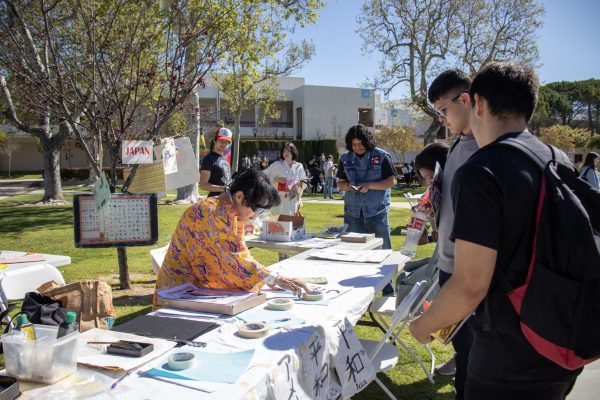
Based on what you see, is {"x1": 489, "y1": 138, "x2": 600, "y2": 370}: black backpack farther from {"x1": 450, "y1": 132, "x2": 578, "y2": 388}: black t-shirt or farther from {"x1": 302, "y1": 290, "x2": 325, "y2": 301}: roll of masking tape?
{"x1": 302, "y1": 290, "x2": 325, "y2": 301}: roll of masking tape

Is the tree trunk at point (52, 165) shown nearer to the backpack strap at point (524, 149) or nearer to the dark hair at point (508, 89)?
the dark hair at point (508, 89)

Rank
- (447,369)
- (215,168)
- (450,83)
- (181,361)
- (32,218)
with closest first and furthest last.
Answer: (181,361), (450,83), (447,369), (215,168), (32,218)

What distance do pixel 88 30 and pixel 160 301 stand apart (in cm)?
353

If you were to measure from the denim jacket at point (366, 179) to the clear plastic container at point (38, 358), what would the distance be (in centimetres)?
340

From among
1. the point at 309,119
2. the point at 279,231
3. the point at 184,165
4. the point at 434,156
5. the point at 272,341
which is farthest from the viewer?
the point at 309,119

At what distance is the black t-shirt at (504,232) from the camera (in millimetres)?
1315

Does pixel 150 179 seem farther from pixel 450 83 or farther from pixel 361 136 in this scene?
pixel 450 83

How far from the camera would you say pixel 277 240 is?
14.3 feet

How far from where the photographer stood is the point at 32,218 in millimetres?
12250

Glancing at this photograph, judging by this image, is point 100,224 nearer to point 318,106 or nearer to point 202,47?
point 202,47

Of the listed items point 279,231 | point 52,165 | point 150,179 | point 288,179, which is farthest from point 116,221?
point 52,165

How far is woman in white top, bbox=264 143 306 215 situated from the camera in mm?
7066

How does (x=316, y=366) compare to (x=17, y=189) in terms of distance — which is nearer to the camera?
(x=316, y=366)

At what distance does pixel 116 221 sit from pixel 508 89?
3868mm
